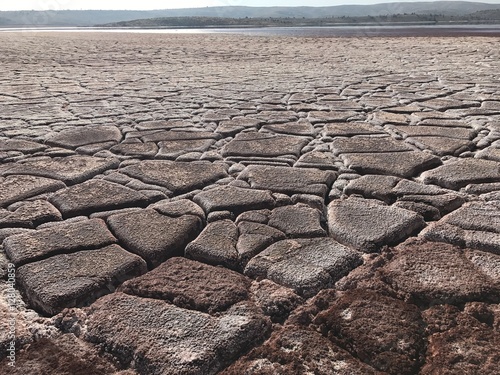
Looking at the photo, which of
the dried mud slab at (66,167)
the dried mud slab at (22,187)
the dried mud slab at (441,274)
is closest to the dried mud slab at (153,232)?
the dried mud slab at (22,187)

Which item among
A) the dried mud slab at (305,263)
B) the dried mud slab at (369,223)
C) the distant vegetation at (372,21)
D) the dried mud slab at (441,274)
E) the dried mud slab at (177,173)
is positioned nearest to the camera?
the dried mud slab at (441,274)

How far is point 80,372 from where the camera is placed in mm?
1349

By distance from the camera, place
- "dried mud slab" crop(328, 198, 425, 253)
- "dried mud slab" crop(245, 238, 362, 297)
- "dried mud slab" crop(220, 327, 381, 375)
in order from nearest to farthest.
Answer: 1. "dried mud slab" crop(220, 327, 381, 375)
2. "dried mud slab" crop(245, 238, 362, 297)
3. "dried mud slab" crop(328, 198, 425, 253)

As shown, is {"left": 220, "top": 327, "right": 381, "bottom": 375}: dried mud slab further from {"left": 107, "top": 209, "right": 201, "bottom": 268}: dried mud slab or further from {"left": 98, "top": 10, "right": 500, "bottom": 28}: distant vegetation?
{"left": 98, "top": 10, "right": 500, "bottom": 28}: distant vegetation

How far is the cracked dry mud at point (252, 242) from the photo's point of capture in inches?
56.0

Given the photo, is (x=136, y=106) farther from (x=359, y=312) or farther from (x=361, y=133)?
(x=359, y=312)

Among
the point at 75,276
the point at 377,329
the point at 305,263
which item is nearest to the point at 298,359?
the point at 377,329

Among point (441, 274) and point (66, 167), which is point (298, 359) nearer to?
point (441, 274)

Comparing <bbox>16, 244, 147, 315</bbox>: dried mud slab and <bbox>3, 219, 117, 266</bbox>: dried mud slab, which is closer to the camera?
<bbox>16, 244, 147, 315</bbox>: dried mud slab

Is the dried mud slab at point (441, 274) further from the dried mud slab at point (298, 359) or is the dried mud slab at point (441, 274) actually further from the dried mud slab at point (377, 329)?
the dried mud slab at point (298, 359)

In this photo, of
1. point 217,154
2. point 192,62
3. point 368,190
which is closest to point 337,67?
point 192,62

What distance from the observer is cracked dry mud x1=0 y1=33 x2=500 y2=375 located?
1.42 m

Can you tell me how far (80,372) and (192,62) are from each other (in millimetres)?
8914

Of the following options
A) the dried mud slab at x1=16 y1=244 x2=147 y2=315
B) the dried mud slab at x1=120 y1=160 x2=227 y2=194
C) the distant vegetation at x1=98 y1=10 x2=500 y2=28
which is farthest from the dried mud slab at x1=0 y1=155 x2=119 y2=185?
the distant vegetation at x1=98 y1=10 x2=500 y2=28
